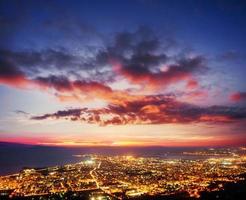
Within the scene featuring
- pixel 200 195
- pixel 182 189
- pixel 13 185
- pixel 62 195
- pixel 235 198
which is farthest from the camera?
pixel 13 185

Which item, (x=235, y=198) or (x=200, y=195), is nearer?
(x=235, y=198)

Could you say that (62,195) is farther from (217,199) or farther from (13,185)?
(217,199)

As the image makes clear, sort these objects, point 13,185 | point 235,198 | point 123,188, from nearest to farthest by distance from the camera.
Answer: point 235,198
point 123,188
point 13,185

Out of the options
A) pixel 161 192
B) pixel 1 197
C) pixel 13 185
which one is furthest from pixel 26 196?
pixel 161 192

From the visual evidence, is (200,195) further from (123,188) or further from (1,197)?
(1,197)

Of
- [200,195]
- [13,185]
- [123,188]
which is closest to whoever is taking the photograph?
[200,195]

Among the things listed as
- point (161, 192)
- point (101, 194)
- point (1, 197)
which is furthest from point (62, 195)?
point (161, 192)

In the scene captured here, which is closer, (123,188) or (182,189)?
(182,189)

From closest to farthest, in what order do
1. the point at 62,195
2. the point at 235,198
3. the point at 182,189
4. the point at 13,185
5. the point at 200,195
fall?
the point at 235,198, the point at 200,195, the point at 62,195, the point at 182,189, the point at 13,185
